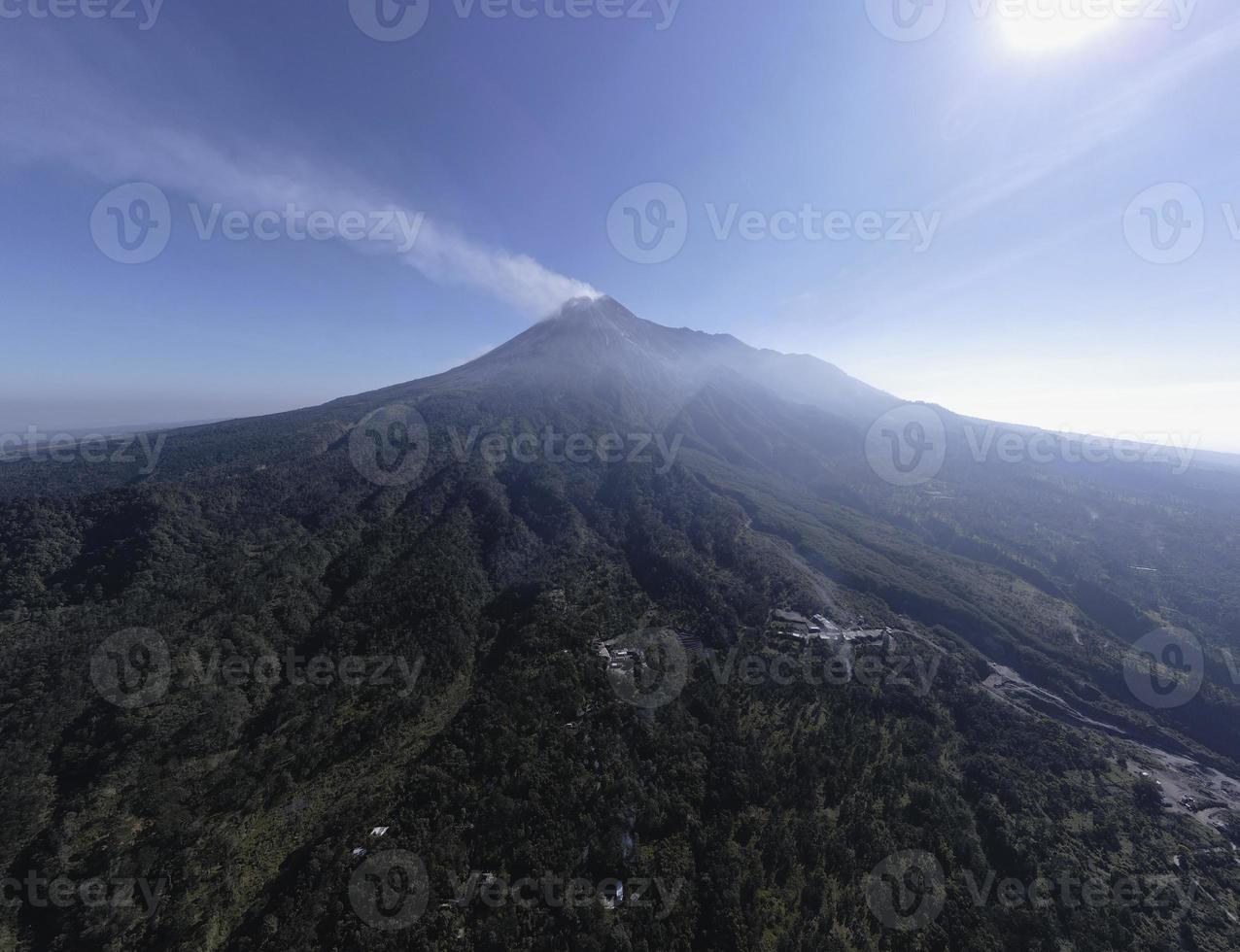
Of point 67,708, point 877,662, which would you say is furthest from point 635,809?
point 67,708

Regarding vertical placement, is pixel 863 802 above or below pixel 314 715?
below

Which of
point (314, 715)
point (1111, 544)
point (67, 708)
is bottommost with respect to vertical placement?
point (1111, 544)

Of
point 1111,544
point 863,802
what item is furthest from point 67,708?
point 1111,544

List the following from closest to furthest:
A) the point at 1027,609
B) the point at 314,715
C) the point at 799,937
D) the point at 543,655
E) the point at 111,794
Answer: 1. the point at 799,937
2. the point at 111,794
3. the point at 314,715
4. the point at 543,655
5. the point at 1027,609

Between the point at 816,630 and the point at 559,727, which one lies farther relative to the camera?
the point at 816,630

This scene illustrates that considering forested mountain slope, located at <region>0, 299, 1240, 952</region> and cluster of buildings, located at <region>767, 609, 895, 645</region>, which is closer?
forested mountain slope, located at <region>0, 299, 1240, 952</region>

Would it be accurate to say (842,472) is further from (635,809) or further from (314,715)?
(314,715)

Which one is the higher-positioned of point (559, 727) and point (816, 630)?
point (559, 727)

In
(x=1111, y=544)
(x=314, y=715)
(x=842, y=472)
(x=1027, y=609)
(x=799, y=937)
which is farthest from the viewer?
(x=842, y=472)

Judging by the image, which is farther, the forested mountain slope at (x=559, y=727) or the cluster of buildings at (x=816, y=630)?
the cluster of buildings at (x=816, y=630)

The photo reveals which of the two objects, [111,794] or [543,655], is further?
[543,655]
